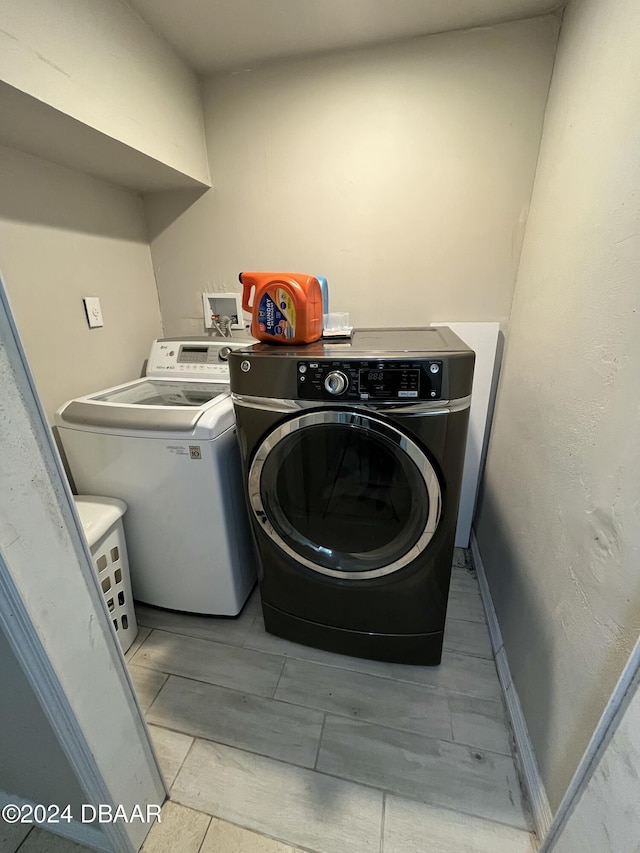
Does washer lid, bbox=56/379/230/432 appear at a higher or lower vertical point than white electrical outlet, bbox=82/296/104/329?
lower

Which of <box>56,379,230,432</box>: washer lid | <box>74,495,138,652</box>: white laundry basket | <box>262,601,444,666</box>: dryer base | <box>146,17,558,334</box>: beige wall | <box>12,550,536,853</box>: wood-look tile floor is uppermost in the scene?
<box>146,17,558,334</box>: beige wall

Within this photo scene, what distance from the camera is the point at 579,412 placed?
828 mm

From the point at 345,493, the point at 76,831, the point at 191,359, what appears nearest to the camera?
the point at 76,831

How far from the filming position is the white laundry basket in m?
1.11

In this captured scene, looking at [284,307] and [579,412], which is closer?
[579,412]

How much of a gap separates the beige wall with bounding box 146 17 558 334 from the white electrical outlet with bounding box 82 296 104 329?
0.48 metres

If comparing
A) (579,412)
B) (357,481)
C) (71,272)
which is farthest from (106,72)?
(579,412)

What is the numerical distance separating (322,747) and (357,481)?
0.77 m

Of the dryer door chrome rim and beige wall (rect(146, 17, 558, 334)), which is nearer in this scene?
the dryer door chrome rim

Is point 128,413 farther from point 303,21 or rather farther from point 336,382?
point 303,21

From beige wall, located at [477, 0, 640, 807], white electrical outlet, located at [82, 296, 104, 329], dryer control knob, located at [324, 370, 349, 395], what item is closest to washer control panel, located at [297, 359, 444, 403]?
dryer control knob, located at [324, 370, 349, 395]

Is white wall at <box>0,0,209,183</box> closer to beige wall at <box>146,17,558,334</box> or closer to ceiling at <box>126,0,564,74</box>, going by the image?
ceiling at <box>126,0,564,74</box>

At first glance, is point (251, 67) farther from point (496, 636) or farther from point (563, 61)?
point (496, 636)

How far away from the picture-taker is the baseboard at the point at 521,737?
82 centimetres
